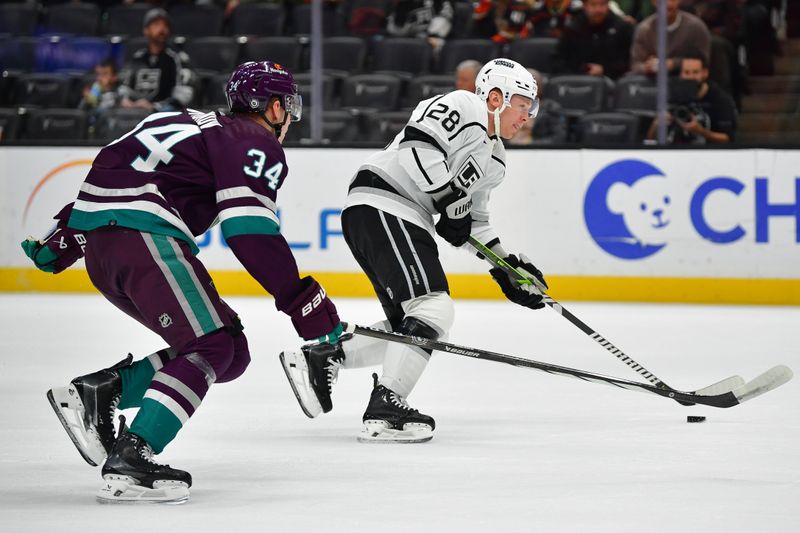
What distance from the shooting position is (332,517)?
3000mm

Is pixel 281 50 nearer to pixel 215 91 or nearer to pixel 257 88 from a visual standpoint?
pixel 215 91

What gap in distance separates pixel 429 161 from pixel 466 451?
86 centimetres

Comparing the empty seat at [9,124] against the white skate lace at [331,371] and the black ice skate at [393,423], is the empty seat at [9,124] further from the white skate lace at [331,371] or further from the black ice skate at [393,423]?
the black ice skate at [393,423]

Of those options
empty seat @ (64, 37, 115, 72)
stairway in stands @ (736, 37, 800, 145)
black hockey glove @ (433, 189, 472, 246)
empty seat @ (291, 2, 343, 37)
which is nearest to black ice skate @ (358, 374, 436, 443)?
black hockey glove @ (433, 189, 472, 246)

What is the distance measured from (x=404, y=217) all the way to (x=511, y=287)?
0.49 m

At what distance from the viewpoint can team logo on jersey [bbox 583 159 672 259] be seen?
7.54 metres

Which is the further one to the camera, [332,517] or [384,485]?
[384,485]

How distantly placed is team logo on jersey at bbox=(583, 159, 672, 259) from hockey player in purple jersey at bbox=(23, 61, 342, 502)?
441cm

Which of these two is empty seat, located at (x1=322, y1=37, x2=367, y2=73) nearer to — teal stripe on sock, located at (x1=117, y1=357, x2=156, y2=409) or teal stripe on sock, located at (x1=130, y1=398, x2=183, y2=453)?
teal stripe on sock, located at (x1=117, y1=357, x2=156, y2=409)

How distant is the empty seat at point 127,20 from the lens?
985cm

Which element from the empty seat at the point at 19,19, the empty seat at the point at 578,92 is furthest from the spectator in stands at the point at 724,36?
the empty seat at the point at 19,19

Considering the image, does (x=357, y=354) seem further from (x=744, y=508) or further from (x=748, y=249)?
(x=748, y=249)

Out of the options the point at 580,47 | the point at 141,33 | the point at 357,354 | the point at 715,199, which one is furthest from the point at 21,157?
the point at 357,354

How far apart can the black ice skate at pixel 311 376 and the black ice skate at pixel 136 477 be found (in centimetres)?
103
